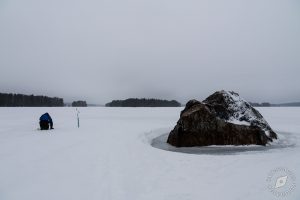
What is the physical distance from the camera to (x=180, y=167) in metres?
7.48

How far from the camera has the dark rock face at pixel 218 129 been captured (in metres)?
12.4

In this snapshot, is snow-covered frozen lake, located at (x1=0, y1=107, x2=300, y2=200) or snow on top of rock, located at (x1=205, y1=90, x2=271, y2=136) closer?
snow-covered frozen lake, located at (x1=0, y1=107, x2=300, y2=200)

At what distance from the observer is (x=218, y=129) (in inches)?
501

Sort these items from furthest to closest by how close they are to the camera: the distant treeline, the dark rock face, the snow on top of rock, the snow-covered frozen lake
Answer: the distant treeline < the snow on top of rock < the dark rock face < the snow-covered frozen lake

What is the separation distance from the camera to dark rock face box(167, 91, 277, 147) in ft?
40.8

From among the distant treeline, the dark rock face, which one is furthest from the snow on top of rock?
the distant treeline

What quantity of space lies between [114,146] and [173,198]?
544cm

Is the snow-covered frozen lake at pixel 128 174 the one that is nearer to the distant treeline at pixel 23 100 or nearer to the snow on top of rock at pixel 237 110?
the snow on top of rock at pixel 237 110

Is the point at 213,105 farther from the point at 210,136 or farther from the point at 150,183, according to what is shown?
the point at 150,183

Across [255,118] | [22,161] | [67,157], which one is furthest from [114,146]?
[255,118]

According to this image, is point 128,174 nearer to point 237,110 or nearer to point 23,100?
point 237,110

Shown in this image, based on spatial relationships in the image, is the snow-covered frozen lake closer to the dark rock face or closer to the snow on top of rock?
the dark rock face

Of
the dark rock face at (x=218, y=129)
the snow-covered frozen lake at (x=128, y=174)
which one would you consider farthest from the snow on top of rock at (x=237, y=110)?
the snow-covered frozen lake at (x=128, y=174)

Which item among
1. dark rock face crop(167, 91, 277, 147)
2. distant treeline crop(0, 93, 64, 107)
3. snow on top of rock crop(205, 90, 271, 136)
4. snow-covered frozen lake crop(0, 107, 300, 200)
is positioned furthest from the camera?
distant treeline crop(0, 93, 64, 107)
